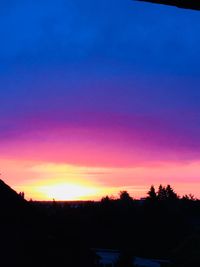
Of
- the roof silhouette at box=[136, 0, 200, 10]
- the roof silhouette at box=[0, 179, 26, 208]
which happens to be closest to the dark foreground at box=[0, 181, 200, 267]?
the roof silhouette at box=[0, 179, 26, 208]

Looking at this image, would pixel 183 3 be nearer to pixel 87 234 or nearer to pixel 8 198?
pixel 8 198

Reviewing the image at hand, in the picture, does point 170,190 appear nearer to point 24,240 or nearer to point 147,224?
point 147,224

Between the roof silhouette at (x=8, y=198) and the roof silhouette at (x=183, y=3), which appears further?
the roof silhouette at (x=8, y=198)

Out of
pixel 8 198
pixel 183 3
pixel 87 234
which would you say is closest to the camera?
pixel 183 3

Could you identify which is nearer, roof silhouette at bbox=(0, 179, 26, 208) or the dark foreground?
the dark foreground

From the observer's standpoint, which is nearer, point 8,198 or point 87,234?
point 8,198

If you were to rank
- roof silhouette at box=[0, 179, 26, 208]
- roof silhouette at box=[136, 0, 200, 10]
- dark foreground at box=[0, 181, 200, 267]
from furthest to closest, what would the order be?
roof silhouette at box=[0, 179, 26, 208] < dark foreground at box=[0, 181, 200, 267] < roof silhouette at box=[136, 0, 200, 10]

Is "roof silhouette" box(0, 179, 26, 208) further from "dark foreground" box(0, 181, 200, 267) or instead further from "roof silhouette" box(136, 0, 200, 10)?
"roof silhouette" box(136, 0, 200, 10)

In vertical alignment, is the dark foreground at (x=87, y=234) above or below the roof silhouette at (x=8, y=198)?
below

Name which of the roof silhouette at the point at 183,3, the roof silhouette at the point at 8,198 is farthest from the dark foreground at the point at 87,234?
the roof silhouette at the point at 183,3

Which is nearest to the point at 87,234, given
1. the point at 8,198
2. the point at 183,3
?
the point at 8,198

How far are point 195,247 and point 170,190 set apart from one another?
7713cm

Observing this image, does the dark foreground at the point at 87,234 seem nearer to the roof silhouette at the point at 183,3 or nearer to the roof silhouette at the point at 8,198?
the roof silhouette at the point at 8,198

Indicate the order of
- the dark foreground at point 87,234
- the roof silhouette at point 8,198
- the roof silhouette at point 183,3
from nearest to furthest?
1. the roof silhouette at point 183,3
2. the dark foreground at point 87,234
3. the roof silhouette at point 8,198
